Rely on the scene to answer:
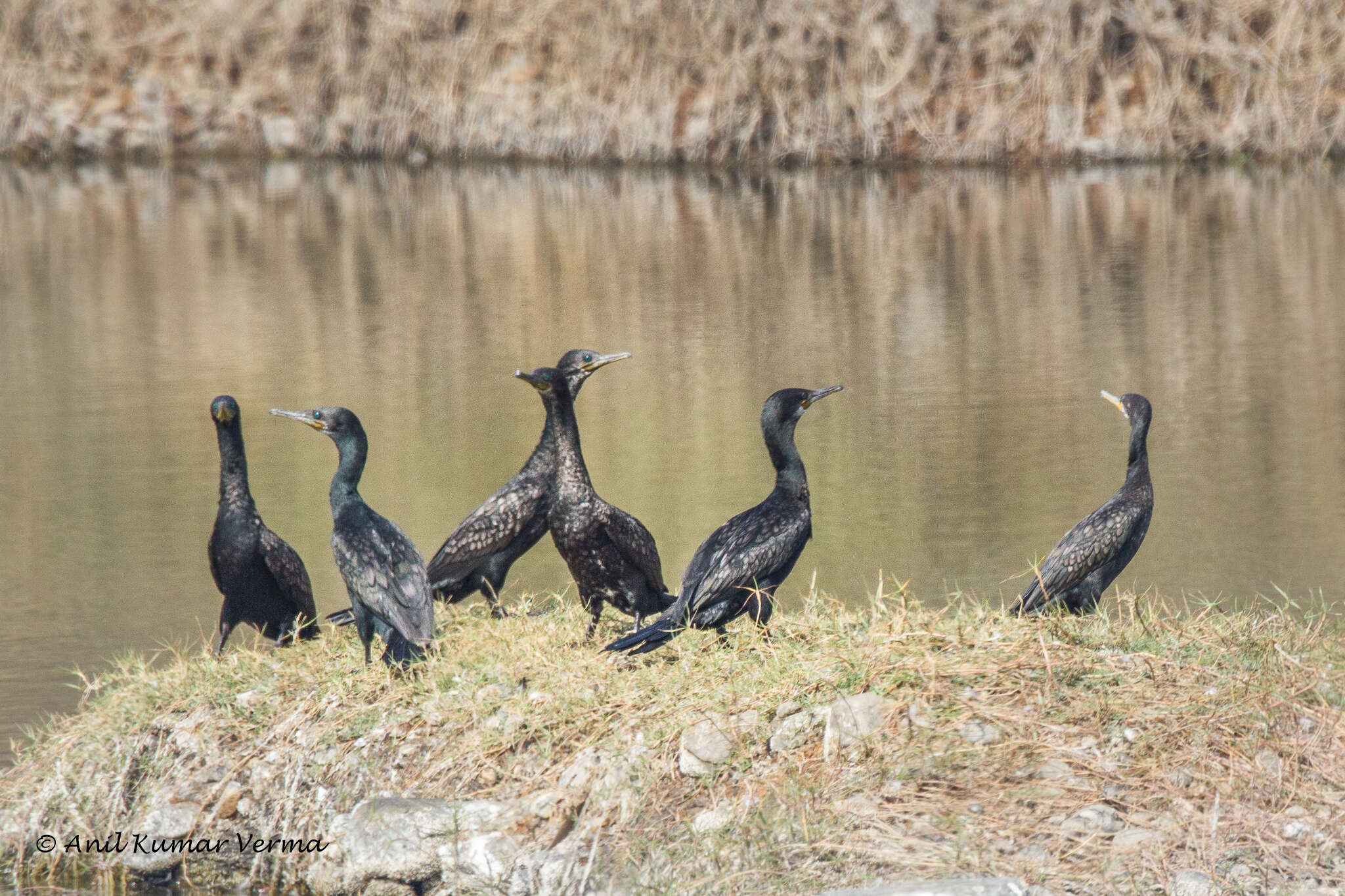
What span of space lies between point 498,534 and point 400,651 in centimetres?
88

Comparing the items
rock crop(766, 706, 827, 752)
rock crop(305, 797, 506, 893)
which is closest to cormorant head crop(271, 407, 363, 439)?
rock crop(305, 797, 506, 893)

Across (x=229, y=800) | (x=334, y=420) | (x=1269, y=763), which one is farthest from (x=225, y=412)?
(x=1269, y=763)

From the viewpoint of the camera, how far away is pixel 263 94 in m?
26.1

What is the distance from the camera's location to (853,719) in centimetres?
492


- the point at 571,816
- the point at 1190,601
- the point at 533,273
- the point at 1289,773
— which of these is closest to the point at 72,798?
the point at 571,816

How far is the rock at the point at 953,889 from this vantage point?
4.24 m

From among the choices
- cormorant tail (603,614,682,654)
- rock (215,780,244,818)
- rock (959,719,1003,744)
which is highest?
cormorant tail (603,614,682,654)

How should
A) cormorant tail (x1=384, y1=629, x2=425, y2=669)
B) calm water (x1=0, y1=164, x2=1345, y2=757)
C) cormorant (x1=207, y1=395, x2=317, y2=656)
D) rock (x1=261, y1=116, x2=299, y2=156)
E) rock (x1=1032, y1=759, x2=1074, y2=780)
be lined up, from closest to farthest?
rock (x1=1032, y1=759, x2=1074, y2=780), cormorant tail (x1=384, y1=629, x2=425, y2=669), cormorant (x1=207, y1=395, x2=317, y2=656), calm water (x1=0, y1=164, x2=1345, y2=757), rock (x1=261, y1=116, x2=299, y2=156)

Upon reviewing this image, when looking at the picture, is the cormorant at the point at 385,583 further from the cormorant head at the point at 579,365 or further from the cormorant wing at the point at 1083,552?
the cormorant wing at the point at 1083,552

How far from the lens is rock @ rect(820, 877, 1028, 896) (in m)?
4.24

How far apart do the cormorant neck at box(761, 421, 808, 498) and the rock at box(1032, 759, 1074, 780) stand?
1446mm

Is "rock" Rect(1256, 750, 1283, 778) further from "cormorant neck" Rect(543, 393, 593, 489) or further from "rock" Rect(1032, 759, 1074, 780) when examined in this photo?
"cormorant neck" Rect(543, 393, 593, 489)

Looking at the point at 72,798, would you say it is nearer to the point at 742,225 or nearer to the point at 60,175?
the point at 742,225

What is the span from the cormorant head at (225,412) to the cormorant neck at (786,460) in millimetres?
1857
